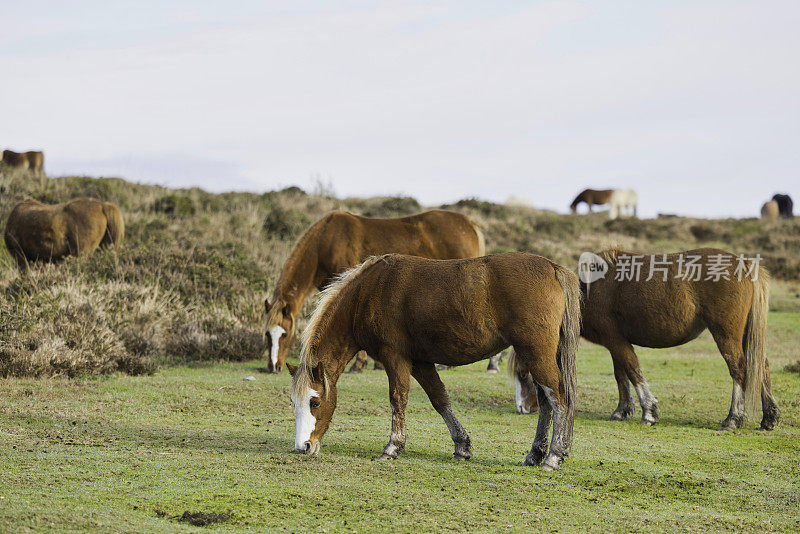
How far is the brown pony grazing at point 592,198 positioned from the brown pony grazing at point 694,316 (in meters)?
42.5

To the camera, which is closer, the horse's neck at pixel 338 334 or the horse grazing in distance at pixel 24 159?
the horse's neck at pixel 338 334

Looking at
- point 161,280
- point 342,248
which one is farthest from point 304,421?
point 161,280

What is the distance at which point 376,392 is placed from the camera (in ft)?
36.3

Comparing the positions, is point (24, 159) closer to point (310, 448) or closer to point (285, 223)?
point (285, 223)

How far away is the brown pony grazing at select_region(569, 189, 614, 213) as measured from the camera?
51562 mm

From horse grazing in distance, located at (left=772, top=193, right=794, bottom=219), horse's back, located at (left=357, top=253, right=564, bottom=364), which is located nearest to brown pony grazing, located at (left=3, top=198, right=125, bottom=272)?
horse's back, located at (left=357, top=253, right=564, bottom=364)

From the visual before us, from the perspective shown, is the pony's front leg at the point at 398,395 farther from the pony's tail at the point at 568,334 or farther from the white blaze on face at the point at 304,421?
the pony's tail at the point at 568,334

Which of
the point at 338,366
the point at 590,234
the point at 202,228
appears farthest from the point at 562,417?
the point at 590,234

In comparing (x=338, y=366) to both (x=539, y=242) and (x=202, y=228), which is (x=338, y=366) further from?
(x=539, y=242)

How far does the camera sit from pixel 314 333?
7152mm

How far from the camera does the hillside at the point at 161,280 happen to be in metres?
11.6

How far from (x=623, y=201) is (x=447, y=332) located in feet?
157

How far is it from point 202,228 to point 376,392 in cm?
1386

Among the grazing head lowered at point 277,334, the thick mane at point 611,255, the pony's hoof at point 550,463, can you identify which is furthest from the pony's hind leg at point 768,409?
the grazing head lowered at point 277,334
